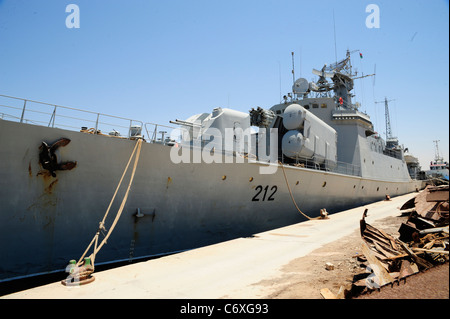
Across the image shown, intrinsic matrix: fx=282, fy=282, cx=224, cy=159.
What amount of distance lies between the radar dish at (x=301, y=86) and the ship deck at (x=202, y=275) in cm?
1212

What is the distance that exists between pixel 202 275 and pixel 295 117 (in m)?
9.35

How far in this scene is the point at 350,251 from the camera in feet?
21.0

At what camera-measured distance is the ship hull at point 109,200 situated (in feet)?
19.4

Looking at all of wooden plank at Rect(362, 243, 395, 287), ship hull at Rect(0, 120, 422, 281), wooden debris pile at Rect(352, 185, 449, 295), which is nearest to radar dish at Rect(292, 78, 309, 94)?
ship hull at Rect(0, 120, 422, 281)

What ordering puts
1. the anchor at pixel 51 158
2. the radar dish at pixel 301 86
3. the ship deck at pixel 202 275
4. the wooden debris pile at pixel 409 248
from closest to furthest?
the wooden debris pile at pixel 409 248, the ship deck at pixel 202 275, the anchor at pixel 51 158, the radar dish at pixel 301 86

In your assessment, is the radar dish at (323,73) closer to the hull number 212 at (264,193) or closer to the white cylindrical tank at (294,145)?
the white cylindrical tank at (294,145)

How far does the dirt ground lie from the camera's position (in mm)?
3119

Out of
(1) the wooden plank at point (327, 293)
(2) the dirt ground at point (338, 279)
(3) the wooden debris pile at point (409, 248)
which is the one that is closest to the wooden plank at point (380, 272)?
(3) the wooden debris pile at point (409, 248)

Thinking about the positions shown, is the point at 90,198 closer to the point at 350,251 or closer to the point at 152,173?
the point at 152,173

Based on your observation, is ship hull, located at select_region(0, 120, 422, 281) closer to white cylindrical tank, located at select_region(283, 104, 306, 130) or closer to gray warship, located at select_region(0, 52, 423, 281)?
gray warship, located at select_region(0, 52, 423, 281)

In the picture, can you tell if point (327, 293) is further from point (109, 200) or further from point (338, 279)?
point (109, 200)
